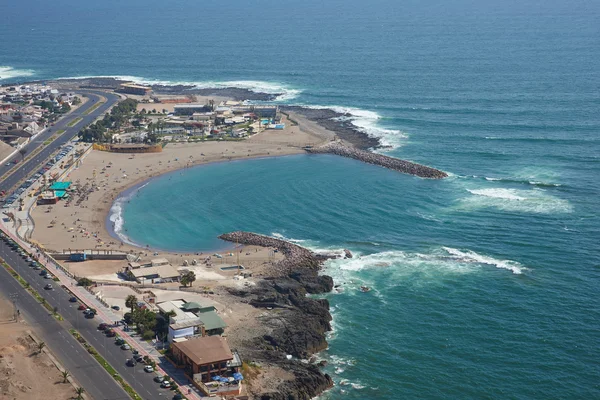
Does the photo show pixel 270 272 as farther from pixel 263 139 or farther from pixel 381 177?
pixel 263 139

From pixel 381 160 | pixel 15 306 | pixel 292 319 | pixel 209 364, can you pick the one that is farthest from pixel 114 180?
pixel 209 364

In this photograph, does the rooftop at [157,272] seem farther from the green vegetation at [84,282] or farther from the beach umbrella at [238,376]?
the beach umbrella at [238,376]

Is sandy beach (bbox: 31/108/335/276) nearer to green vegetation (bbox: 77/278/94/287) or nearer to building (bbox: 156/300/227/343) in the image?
green vegetation (bbox: 77/278/94/287)

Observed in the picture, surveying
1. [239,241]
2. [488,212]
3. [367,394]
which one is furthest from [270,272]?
[488,212]

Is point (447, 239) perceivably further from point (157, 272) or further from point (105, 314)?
point (105, 314)

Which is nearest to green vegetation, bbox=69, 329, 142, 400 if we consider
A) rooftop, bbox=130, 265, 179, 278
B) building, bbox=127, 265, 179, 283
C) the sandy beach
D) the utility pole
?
the utility pole

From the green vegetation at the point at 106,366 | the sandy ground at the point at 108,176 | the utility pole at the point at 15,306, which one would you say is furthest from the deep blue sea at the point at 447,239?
the utility pole at the point at 15,306
